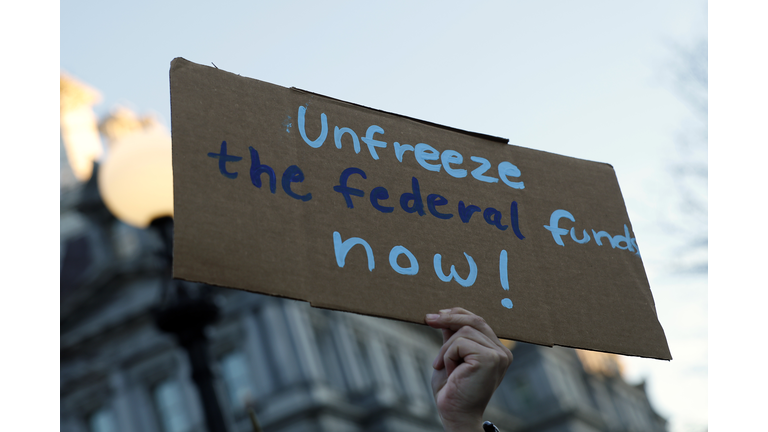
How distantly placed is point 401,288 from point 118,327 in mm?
25511

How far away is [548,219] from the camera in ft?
8.36

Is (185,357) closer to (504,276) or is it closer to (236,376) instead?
(236,376)


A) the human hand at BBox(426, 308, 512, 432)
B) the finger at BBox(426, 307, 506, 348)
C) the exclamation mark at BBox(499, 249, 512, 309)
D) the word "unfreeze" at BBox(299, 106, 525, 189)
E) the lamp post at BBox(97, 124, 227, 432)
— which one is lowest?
the human hand at BBox(426, 308, 512, 432)

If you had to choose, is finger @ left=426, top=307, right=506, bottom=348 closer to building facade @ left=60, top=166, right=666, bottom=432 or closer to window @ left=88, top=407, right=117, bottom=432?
building facade @ left=60, top=166, right=666, bottom=432

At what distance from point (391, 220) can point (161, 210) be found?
2.91m

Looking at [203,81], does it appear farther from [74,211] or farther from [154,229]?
[74,211]

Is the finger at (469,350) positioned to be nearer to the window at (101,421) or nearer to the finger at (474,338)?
the finger at (474,338)

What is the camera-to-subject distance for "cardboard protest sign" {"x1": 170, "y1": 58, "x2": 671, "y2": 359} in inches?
76.5

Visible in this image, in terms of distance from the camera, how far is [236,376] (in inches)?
946

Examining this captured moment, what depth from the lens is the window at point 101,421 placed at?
82.5ft

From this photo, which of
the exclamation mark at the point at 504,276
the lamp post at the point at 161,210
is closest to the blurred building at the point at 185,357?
the lamp post at the point at 161,210

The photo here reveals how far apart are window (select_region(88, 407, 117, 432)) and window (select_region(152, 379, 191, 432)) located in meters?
1.81

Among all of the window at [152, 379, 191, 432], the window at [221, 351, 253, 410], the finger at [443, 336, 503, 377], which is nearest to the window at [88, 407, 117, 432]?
the window at [152, 379, 191, 432]

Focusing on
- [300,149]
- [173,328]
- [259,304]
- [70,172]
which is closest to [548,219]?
[300,149]
